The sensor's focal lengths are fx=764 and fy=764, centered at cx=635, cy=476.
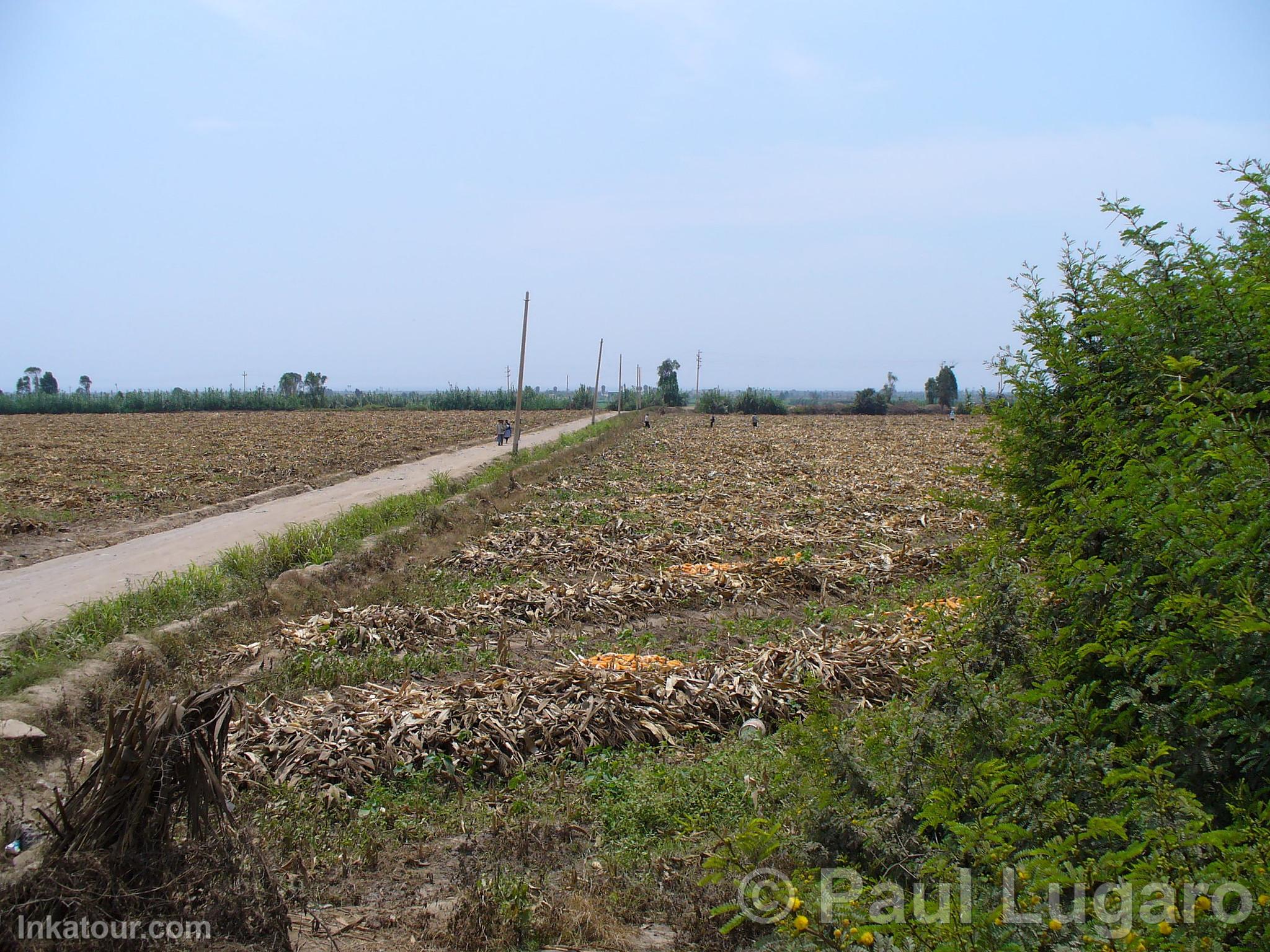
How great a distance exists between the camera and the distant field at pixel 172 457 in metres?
17.8

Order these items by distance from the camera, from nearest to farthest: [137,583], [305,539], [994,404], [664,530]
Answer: [994,404], [137,583], [305,539], [664,530]

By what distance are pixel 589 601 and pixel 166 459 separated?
24.0 m

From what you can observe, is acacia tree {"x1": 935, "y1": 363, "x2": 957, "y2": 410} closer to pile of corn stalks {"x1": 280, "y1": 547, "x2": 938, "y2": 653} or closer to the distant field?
the distant field

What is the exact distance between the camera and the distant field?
17844 millimetres

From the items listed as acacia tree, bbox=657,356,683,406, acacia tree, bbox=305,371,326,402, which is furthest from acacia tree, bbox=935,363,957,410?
acacia tree, bbox=305,371,326,402

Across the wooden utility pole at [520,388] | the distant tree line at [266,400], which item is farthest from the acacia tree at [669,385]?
the wooden utility pole at [520,388]

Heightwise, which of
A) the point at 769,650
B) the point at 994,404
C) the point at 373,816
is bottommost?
the point at 373,816

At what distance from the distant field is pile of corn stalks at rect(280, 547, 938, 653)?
935 cm

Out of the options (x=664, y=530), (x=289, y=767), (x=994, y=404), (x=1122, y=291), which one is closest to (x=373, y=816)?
(x=289, y=767)

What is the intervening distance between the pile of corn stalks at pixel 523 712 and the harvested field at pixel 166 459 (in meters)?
11.1

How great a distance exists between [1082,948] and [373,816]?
4.20 meters

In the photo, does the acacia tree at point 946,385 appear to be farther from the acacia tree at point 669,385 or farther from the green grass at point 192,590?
the green grass at point 192,590

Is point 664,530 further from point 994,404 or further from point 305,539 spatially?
point 994,404

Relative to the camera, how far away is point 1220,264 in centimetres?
450
